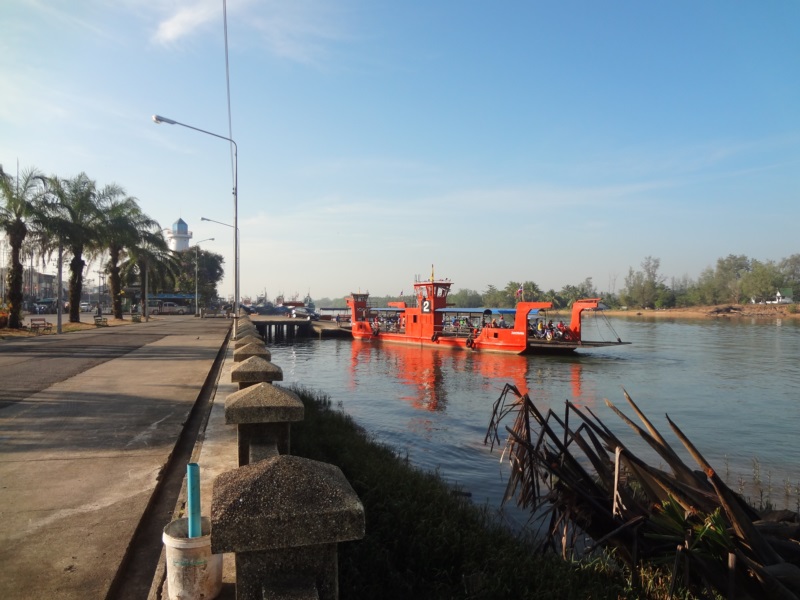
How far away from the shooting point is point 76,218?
104 feet

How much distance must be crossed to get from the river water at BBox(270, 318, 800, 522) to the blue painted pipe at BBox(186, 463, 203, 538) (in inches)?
210

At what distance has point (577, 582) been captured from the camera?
190 inches

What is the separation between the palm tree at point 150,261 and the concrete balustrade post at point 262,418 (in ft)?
134

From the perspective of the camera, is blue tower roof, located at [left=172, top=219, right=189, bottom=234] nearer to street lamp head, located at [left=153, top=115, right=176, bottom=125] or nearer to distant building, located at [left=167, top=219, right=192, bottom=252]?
distant building, located at [left=167, top=219, right=192, bottom=252]

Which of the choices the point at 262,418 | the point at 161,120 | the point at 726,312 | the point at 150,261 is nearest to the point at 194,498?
the point at 262,418

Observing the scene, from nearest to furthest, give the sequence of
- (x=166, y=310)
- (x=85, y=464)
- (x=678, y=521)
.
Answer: (x=678, y=521) → (x=85, y=464) → (x=166, y=310)

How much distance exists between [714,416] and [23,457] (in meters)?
16.8

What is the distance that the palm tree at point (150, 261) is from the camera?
44.3 m

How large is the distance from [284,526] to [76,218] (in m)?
34.5

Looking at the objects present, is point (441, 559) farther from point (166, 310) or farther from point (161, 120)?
point (166, 310)

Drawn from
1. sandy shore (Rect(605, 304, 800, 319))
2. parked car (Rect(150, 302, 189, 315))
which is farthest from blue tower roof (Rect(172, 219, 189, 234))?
sandy shore (Rect(605, 304, 800, 319))

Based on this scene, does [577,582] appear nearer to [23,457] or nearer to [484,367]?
[23,457]

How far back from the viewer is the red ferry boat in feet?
115

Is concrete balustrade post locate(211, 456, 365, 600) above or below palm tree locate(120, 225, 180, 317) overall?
below
